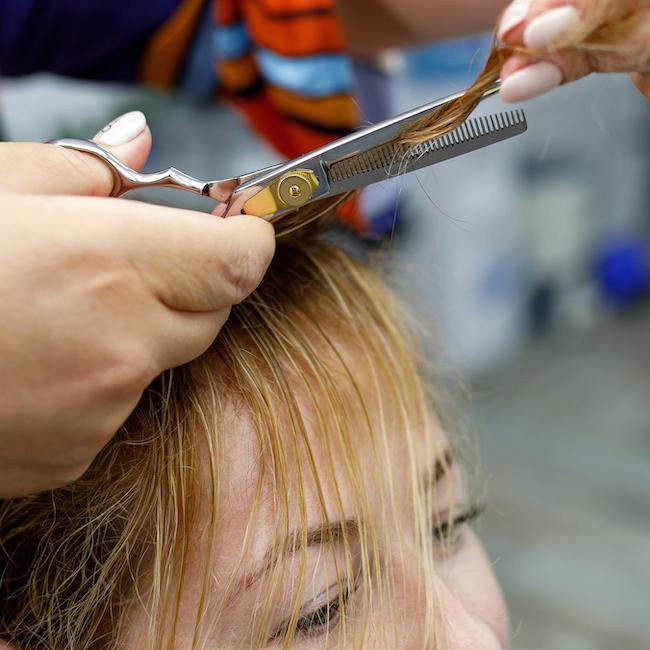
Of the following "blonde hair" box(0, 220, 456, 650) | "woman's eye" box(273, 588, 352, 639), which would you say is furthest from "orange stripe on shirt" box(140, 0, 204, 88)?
"woman's eye" box(273, 588, 352, 639)

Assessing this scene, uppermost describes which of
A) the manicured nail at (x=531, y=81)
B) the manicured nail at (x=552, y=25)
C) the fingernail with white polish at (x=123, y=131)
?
the fingernail with white polish at (x=123, y=131)

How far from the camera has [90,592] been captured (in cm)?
57

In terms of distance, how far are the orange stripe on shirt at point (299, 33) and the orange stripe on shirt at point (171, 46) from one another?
126 millimetres

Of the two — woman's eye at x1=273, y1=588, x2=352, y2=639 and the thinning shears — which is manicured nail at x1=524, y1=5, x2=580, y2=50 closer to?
the thinning shears

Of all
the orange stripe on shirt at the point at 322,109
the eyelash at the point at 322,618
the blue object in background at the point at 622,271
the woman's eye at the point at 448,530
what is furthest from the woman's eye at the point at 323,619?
the blue object in background at the point at 622,271

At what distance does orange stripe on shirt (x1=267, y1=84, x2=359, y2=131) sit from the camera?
2.98ft

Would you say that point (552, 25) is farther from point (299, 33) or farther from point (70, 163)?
point (299, 33)

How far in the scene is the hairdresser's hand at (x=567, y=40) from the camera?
15.9 inches

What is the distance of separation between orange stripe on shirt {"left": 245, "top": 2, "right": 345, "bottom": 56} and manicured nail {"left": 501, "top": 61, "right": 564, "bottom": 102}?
49 cm

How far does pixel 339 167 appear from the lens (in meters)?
0.51

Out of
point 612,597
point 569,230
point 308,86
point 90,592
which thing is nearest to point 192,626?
point 90,592

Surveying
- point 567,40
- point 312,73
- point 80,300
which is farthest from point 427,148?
point 312,73

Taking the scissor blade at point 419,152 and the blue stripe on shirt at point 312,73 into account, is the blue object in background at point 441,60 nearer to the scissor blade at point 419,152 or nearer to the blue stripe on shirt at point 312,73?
the blue stripe on shirt at point 312,73

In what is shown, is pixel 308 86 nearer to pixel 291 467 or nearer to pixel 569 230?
pixel 291 467
